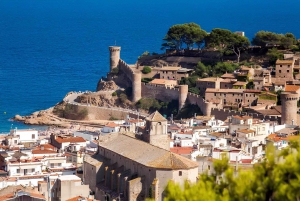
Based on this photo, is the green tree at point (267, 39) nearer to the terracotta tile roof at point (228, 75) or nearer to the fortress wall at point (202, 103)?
the terracotta tile roof at point (228, 75)

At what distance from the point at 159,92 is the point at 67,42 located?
70.5 metres

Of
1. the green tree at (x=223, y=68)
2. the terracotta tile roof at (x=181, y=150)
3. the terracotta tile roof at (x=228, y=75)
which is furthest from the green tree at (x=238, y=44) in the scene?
the terracotta tile roof at (x=181, y=150)

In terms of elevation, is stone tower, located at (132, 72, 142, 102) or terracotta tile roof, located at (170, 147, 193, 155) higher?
A: stone tower, located at (132, 72, 142, 102)

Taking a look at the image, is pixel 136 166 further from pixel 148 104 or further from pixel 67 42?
pixel 67 42

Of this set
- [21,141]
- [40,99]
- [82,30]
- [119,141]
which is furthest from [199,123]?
[82,30]

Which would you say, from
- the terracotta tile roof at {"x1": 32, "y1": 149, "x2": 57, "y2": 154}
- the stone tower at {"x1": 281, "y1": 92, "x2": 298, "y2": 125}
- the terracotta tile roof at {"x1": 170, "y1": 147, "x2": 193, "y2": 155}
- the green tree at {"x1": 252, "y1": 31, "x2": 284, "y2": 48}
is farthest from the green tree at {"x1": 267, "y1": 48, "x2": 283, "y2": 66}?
the terracotta tile roof at {"x1": 32, "y1": 149, "x2": 57, "y2": 154}

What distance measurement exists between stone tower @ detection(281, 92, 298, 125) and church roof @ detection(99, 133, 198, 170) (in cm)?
1133

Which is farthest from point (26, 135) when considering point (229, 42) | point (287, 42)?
point (287, 42)

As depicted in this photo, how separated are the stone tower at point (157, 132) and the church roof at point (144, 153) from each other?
588 mm

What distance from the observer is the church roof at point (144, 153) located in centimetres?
2669

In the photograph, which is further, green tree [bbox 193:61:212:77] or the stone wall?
green tree [bbox 193:61:212:77]

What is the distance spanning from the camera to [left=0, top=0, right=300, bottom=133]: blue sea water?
69250 millimetres

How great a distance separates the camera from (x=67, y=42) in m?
119

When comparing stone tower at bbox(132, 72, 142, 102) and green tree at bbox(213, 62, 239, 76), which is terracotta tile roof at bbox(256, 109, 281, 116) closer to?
green tree at bbox(213, 62, 239, 76)
